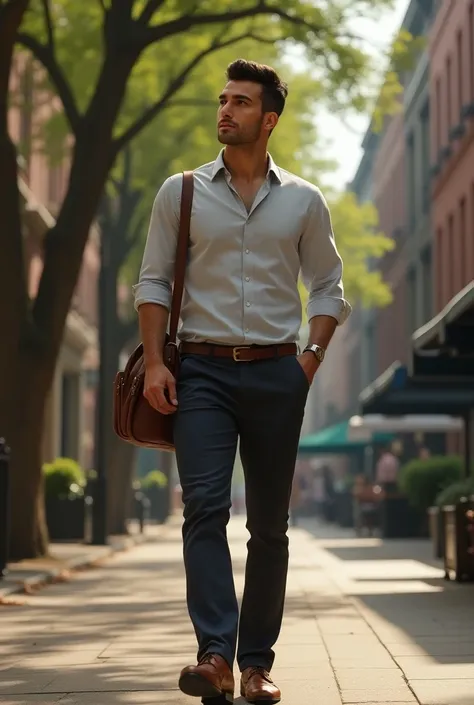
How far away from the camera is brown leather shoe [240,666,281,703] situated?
5.68m

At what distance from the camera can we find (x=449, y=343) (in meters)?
13.6

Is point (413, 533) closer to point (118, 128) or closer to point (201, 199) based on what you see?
point (118, 128)

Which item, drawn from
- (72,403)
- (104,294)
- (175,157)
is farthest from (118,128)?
(72,403)

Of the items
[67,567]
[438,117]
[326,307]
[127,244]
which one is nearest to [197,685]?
[326,307]

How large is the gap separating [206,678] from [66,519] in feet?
67.0

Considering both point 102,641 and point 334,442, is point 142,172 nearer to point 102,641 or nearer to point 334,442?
point 334,442

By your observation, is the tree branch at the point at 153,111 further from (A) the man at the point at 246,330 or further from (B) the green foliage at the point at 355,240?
(B) the green foliage at the point at 355,240

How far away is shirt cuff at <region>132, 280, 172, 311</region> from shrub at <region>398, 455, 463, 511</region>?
19.1 meters

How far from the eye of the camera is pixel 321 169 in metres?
39.2

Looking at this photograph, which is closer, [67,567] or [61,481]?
[67,567]

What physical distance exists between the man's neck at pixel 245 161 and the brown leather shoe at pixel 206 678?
5.81ft

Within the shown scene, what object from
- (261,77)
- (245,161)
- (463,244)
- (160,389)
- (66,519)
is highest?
(463,244)

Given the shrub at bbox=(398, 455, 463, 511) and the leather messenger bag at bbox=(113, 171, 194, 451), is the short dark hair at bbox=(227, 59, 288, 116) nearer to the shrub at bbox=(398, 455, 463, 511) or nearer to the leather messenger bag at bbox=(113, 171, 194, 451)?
the leather messenger bag at bbox=(113, 171, 194, 451)

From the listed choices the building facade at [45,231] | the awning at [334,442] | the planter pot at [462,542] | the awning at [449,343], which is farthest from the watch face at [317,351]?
the awning at [334,442]
